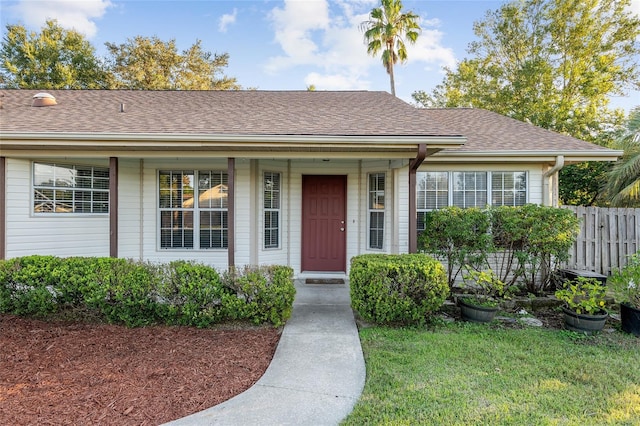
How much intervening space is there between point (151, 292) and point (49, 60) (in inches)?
758

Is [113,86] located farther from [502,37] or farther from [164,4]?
[502,37]

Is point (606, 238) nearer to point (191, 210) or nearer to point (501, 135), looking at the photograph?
point (501, 135)

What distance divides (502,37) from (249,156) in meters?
17.5

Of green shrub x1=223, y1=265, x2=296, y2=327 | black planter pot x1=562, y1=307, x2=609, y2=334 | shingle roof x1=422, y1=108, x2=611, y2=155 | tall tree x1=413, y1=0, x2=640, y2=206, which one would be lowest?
black planter pot x1=562, y1=307, x2=609, y2=334

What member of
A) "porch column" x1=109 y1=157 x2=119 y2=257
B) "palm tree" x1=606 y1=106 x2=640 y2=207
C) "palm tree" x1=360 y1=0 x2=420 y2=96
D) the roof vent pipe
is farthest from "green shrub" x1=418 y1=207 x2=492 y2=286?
"palm tree" x1=360 y1=0 x2=420 y2=96

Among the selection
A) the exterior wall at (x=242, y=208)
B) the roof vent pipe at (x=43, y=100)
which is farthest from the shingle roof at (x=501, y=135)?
the roof vent pipe at (x=43, y=100)

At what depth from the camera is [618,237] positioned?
6660mm

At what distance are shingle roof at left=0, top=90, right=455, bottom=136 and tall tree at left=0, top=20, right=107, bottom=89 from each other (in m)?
11.2

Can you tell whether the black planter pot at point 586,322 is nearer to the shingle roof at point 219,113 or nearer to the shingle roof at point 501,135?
the shingle roof at point 219,113

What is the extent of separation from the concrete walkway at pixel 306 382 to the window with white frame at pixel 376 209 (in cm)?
239

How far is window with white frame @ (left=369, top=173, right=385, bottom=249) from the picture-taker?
256 inches

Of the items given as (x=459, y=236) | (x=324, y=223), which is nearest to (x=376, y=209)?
(x=324, y=223)

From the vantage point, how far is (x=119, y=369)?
305 centimetres

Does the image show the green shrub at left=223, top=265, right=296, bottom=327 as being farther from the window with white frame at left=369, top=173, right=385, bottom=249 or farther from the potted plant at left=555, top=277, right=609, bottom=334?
the potted plant at left=555, top=277, right=609, bottom=334
